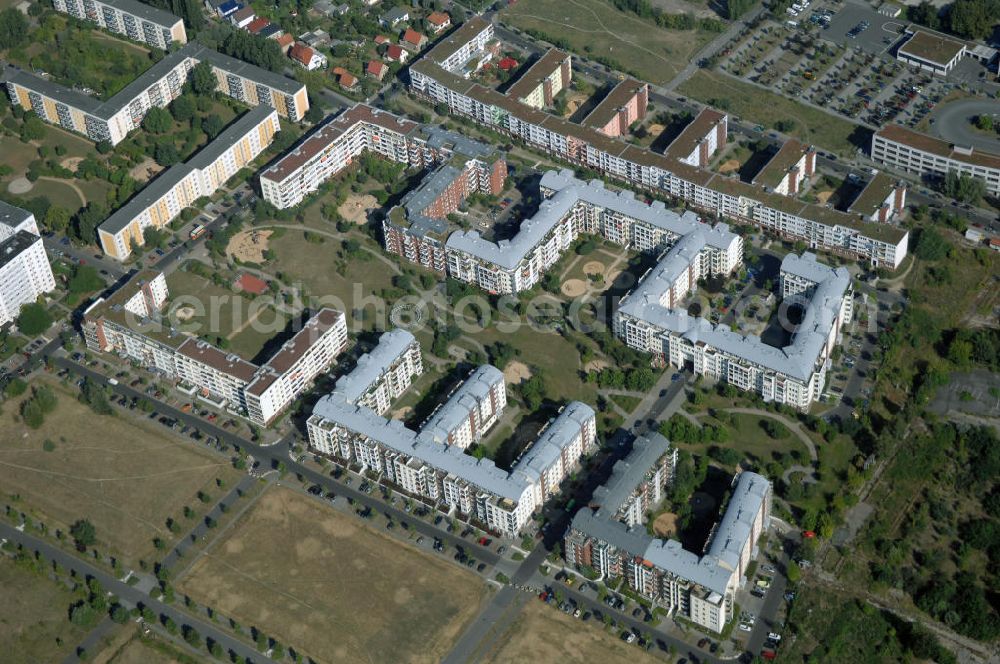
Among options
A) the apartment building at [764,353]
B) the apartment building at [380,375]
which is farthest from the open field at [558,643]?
the apartment building at [764,353]

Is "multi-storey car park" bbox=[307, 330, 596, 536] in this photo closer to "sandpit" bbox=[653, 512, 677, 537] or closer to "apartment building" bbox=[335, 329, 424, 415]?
"apartment building" bbox=[335, 329, 424, 415]

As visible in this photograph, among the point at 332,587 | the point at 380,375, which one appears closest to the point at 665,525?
the point at 332,587

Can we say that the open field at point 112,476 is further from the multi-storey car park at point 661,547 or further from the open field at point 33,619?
the multi-storey car park at point 661,547

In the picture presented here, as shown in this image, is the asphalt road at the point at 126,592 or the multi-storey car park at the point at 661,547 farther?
the asphalt road at the point at 126,592

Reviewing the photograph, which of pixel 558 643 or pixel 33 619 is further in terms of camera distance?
pixel 33 619

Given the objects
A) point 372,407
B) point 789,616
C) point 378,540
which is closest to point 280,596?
point 378,540

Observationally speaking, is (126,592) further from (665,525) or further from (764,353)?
(764,353)
